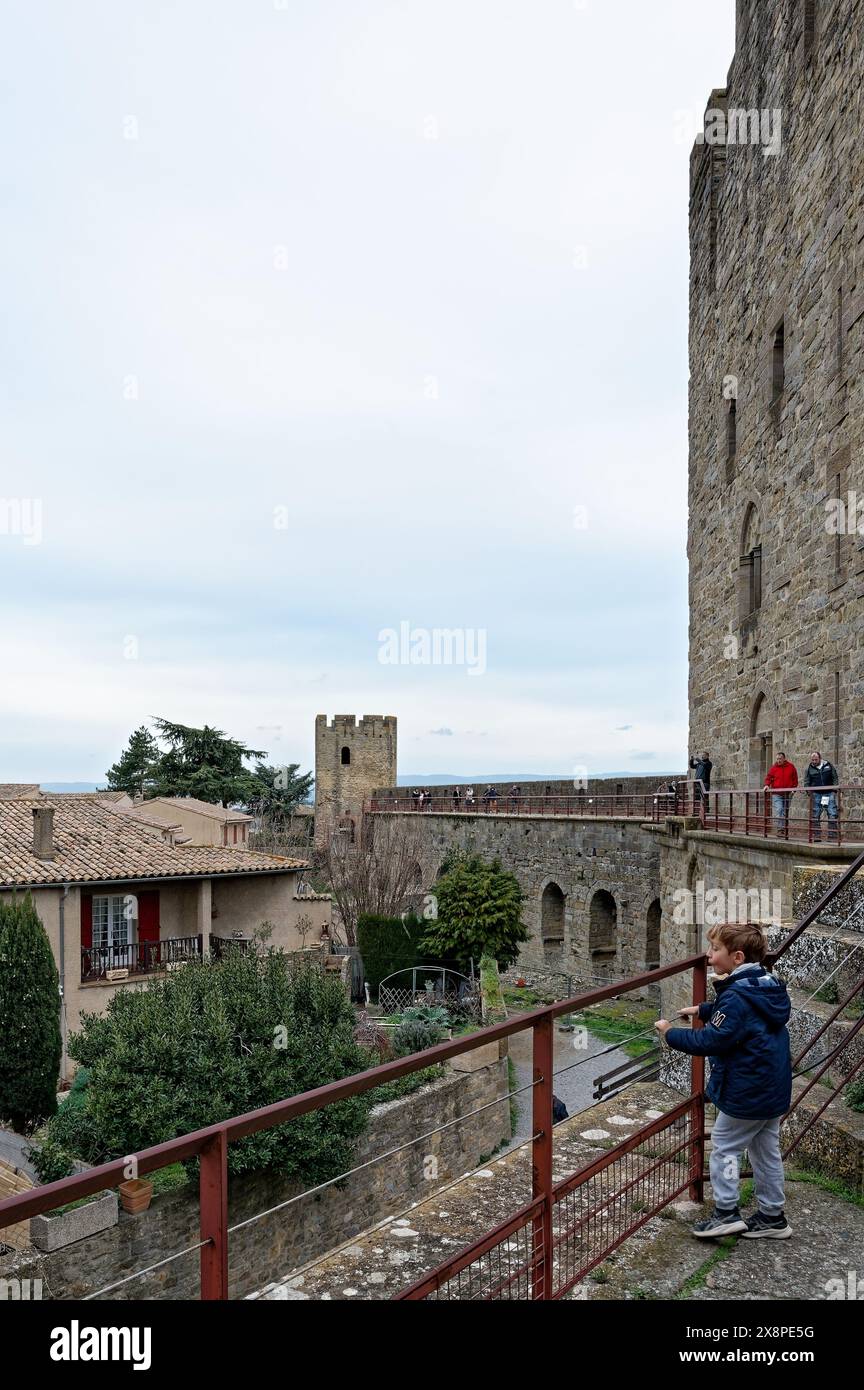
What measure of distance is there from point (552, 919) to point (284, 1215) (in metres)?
19.3

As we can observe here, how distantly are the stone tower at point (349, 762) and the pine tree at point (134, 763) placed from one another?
29.5 feet

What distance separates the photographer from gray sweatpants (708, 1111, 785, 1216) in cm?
390

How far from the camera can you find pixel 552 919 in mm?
29859

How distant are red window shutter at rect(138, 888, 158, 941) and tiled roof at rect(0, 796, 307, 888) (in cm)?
70

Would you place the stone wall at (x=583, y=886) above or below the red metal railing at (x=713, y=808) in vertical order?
below

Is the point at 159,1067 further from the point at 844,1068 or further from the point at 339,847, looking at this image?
the point at 339,847

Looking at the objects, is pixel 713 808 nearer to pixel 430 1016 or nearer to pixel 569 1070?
pixel 569 1070

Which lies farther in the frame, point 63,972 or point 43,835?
point 43,835

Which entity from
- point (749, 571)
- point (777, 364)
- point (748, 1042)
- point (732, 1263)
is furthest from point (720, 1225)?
point (749, 571)

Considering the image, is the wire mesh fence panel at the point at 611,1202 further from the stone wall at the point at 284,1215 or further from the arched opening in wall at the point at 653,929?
the arched opening in wall at the point at 653,929

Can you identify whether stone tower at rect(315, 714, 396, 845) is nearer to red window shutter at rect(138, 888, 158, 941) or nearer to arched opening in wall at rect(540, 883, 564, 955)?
arched opening in wall at rect(540, 883, 564, 955)

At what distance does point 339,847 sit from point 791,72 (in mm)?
32355

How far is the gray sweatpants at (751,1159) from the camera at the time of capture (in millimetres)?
3902

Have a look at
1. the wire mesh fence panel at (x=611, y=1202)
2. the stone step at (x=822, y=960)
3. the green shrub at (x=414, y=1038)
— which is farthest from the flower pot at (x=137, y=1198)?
the wire mesh fence panel at (x=611, y=1202)
